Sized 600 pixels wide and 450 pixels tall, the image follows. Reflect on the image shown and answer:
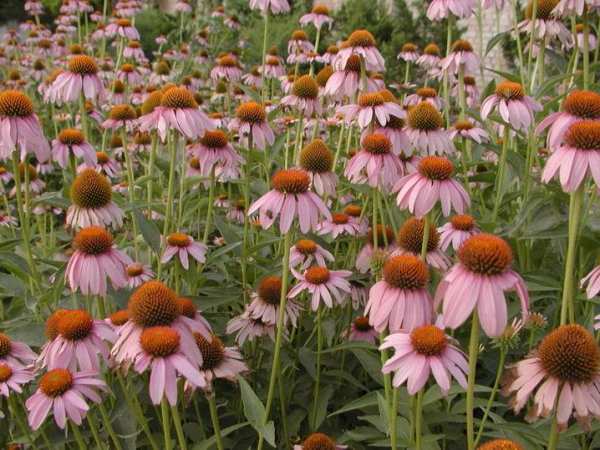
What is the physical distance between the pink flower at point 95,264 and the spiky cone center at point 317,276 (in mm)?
501

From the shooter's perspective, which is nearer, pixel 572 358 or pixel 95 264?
pixel 572 358

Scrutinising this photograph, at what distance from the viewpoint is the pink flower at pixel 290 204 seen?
159 cm

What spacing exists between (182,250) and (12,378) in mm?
614

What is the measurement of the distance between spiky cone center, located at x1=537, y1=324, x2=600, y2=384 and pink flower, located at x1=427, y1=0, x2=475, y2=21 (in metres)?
1.74

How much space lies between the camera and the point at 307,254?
6.91 feet

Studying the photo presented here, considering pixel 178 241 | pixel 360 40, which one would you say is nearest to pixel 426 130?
pixel 360 40

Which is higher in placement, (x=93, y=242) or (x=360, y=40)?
(x=360, y=40)

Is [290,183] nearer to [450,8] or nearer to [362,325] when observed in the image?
[362,325]

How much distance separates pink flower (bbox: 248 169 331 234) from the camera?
5.22ft

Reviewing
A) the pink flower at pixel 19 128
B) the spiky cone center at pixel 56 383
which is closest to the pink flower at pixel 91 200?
the pink flower at pixel 19 128

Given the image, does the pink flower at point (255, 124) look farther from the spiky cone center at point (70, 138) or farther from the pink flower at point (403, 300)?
the pink flower at point (403, 300)

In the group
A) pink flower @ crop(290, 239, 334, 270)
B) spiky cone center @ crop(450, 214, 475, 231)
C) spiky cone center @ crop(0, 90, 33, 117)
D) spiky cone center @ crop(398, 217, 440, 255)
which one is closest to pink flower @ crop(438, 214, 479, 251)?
spiky cone center @ crop(450, 214, 475, 231)

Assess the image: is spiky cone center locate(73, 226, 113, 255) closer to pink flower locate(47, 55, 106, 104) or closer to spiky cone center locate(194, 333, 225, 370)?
spiky cone center locate(194, 333, 225, 370)

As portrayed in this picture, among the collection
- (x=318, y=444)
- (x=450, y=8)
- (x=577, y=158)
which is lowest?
(x=318, y=444)
